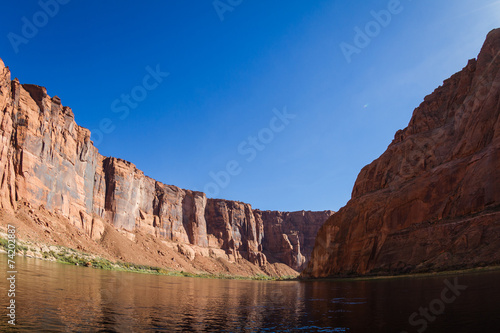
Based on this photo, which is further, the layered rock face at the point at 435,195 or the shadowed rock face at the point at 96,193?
the shadowed rock face at the point at 96,193

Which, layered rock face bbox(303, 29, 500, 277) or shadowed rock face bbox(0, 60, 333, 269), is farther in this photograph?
shadowed rock face bbox(0, 60, 333, 269)

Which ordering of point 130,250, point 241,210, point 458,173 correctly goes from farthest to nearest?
point 241,210
point 130,250
point 458,173

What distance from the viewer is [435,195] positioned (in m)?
47.8

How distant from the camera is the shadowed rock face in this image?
6931cm

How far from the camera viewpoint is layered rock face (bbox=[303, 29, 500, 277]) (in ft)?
122

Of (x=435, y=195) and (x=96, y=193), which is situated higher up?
(x=435, y=195)

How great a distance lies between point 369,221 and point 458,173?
57.3 ft

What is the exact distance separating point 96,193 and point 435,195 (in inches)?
3759

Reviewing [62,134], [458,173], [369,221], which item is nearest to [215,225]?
[62,134]

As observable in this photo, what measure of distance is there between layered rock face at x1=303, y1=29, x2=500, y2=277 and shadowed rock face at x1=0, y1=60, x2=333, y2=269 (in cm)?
6659

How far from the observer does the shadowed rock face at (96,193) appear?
69312 millimetres

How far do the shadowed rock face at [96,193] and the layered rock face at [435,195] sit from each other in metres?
66.6

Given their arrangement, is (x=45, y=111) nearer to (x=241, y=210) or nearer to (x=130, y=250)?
(x=130, y=250)

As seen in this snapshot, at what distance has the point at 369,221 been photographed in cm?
5812
